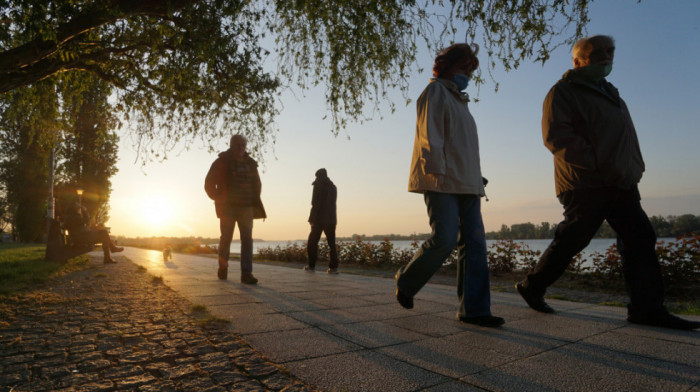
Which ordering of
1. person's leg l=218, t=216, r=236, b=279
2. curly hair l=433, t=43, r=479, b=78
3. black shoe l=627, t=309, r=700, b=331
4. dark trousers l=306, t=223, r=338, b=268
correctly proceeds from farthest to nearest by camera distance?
dark trousers l=306, t=223, r=338, b=268 → person's leg l=218, t=216, r=236, b=279 → curly hair l=433, t=43, r=479, b=78 → black shoe l=627, t=309, r=700, b=331

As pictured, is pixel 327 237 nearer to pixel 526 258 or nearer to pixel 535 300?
pixel 526 258

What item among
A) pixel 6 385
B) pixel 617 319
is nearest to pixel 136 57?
pixel 6 385

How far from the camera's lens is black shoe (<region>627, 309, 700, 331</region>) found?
253 cm

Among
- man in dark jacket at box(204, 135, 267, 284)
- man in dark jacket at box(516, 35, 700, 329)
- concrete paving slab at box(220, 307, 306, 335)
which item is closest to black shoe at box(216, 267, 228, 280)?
man in dark jacket at box(204, 135, 267, 284)

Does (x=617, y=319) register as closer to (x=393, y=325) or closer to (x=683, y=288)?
(x=393, y=325)

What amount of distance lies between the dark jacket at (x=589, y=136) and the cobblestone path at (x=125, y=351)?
2443mm

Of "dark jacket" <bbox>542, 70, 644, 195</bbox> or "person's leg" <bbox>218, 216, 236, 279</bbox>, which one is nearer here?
"dark jacket" <bbox>542, 70, 644, 195</bbox>

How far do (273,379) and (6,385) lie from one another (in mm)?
1143

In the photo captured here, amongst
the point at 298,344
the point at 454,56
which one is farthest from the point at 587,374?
the point at 454,56

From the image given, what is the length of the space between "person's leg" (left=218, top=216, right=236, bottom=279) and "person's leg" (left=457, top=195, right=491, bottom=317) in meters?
3.46

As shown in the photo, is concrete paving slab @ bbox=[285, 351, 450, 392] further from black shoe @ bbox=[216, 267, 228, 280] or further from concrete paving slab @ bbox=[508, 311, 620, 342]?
black shoe @ bbox=[216, 267, 228, 280]

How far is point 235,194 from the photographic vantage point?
5199mm

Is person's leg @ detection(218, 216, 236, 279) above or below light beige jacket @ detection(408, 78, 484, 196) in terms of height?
below

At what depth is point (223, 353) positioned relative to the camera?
202cm
